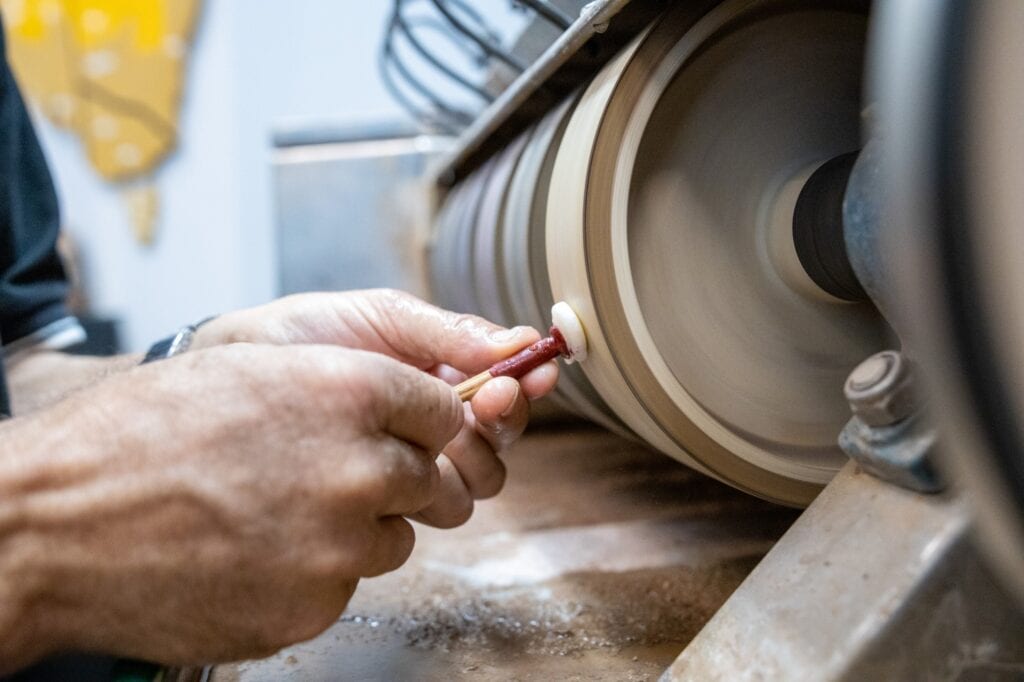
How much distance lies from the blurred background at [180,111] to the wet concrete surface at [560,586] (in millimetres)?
1392

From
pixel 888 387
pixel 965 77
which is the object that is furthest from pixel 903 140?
pixel 888 387

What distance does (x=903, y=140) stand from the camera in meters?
0.31

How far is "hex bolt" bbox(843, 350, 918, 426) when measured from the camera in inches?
18.0

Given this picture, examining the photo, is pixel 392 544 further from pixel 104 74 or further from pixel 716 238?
pixel 104 74

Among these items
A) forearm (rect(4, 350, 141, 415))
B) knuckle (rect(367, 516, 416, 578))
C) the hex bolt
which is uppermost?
the hex bolt

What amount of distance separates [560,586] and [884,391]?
0.50 meters

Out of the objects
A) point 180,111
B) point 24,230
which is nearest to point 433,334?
point 24,230

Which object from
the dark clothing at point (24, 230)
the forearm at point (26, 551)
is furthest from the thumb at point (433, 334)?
the dark clothing at point (24, 230)

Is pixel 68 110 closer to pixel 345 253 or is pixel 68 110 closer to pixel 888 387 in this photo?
pixel 345 253

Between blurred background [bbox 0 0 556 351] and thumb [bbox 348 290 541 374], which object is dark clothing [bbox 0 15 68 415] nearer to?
thumb [bbox 348 290 541 374]

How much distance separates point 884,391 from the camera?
1.50 feet

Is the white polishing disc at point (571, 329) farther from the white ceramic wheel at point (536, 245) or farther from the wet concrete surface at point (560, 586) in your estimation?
the wet concrete surface at point (560, 586)

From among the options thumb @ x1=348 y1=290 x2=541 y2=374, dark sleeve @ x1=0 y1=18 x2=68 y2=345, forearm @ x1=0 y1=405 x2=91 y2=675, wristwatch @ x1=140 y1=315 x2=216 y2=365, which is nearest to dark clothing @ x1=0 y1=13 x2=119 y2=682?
dark sleeve @ x1=0 y1=18 x2=68 y2=345

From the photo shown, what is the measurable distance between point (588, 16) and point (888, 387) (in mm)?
441
